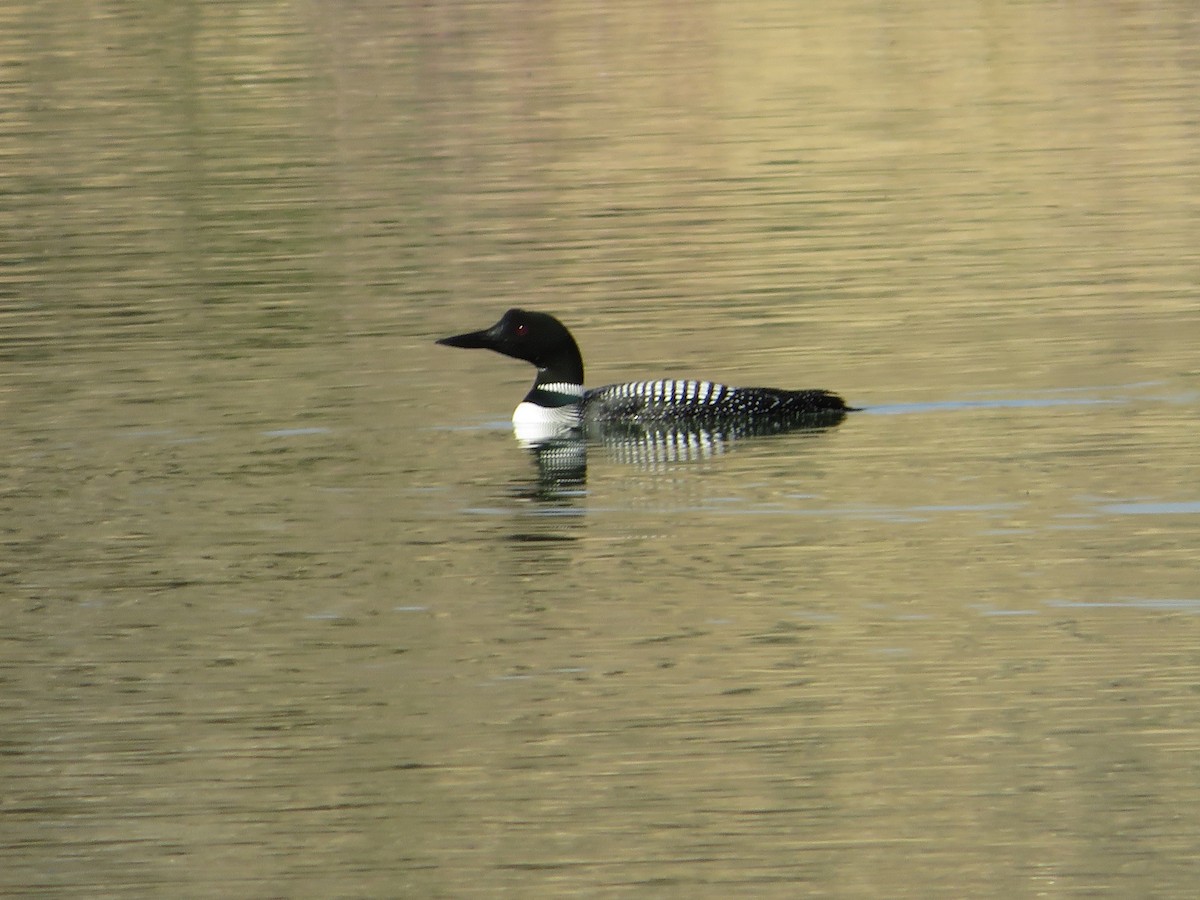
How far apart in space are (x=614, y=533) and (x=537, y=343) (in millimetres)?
2946

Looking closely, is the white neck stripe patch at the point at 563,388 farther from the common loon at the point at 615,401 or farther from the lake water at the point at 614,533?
the lake water at the point at 614,533

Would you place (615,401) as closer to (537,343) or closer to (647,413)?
(647,413)

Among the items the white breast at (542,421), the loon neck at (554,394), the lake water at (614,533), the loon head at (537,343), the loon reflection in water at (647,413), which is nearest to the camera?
the lake water at (614,533)

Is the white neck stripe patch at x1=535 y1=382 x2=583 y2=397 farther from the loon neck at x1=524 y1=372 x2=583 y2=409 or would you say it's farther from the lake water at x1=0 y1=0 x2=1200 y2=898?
the lake water at x1=0 y1=0 x2=1200 y2=898

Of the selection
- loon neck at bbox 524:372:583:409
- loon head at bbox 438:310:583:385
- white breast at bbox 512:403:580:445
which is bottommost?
white breast at bbox 512:403:580:445

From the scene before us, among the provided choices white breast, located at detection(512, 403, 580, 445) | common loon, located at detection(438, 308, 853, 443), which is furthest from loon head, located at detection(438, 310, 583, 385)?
white breast, located at detection(512, 403, 580, 445)

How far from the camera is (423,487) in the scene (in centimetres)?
1107

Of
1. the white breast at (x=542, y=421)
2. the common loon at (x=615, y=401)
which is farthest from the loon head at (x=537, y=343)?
the white breast at (x=542, y=421)

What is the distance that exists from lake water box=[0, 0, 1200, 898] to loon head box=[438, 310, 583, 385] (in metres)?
0.37

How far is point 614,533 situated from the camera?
10133 millimetres

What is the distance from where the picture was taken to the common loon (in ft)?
39.0

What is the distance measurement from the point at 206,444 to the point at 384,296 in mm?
4402

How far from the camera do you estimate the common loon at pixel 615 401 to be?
39.0ft

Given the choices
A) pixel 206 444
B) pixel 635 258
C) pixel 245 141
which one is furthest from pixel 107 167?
pixel 206 444
